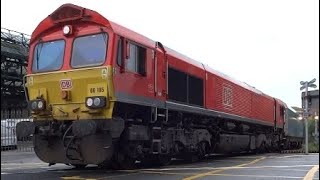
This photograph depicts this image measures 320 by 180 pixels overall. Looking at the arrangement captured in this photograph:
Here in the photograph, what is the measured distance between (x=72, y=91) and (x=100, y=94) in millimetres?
784

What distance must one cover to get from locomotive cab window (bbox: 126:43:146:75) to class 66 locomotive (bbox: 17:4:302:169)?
24 millimetres

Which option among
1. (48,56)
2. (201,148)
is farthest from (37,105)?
(201,148)

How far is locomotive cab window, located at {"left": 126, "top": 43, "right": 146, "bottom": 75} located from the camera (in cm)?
1174

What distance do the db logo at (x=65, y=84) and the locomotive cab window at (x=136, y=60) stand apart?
1386mm

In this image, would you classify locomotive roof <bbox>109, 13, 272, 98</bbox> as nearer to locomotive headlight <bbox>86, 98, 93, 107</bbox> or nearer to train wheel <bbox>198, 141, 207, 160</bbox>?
locomotive headlight <bbox>86, 98, 93, 107</bbox>

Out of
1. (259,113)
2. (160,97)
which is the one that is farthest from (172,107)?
(259,113)

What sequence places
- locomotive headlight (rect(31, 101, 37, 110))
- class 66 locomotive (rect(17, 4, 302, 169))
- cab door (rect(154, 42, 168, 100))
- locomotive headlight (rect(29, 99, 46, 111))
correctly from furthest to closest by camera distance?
cab door (rect(154, 42, 168, 100)), locomotive headlight (rect(31, 101, 37, 110)), locomotive headlight (rect(29, 99, 46, 111)), class 66 locomotive (rect(17, 4, 302, 169))

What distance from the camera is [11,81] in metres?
28.5

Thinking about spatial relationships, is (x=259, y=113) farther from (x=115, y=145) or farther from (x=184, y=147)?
(x=115, y=145)

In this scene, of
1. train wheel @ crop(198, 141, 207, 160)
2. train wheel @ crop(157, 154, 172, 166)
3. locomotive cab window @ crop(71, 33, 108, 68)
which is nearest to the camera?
locomotive cab window @ crop(71, 33, 108, 68)

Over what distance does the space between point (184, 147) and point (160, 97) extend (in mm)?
2585

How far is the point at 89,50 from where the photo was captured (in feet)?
37.9

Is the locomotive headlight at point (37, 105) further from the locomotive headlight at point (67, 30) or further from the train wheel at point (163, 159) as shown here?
the train wheel at point (163, 159)

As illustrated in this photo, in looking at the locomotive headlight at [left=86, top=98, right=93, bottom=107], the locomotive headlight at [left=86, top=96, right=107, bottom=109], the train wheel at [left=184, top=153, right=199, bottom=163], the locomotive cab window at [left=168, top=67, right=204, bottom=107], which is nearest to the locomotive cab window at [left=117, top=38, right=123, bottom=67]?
the locomotive headlight at [left=86, top=96, right=107, bottom=109]
